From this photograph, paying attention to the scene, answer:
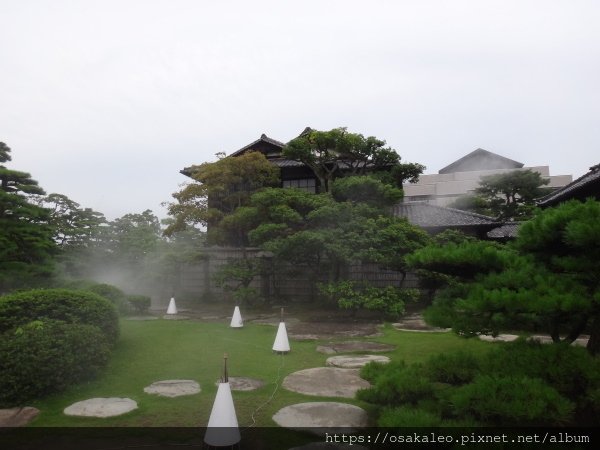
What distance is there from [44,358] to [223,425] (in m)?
2.95

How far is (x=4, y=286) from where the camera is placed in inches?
460

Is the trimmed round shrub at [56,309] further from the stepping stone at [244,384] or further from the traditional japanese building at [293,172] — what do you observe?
the traditional japanese building at [293,172]

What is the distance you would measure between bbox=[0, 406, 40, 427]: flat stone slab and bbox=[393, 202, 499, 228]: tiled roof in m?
12.4

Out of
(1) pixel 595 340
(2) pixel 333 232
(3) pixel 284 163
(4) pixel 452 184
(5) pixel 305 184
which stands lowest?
(1) pixel 595 340

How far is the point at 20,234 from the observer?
11.0 metres

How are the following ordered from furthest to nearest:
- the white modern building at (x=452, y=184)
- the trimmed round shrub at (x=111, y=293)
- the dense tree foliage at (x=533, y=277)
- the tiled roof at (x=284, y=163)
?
1. the white modern building at (x=452, y=184)
2. the tiled roof at (x=284, y=163)
3. the trimmed round shrub at (x=111, y=293)
4. the dense tree foliage at (x=533, y=277)

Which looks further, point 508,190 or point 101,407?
point 508,190

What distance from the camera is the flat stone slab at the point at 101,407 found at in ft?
15.8

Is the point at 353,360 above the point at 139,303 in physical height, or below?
below

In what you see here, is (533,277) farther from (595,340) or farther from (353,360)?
(353,360)

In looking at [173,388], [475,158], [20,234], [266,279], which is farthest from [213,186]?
[475,158]

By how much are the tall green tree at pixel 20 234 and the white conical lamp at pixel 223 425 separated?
9218mm

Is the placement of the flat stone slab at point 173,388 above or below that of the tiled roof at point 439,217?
below

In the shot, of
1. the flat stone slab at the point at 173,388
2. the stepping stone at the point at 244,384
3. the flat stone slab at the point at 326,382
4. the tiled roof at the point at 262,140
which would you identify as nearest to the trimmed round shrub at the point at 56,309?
the flat stone slab at the point at 173,388
